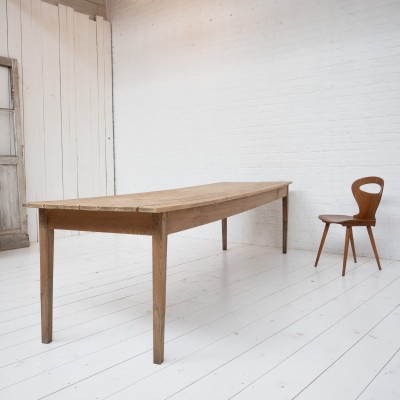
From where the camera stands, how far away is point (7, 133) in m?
5.11

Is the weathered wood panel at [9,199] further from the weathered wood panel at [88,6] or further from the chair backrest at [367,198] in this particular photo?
the chair backrest at [367,198]

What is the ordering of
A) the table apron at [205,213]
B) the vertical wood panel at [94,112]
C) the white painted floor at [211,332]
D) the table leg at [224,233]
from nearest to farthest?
the white painted floor at [211,332], the table apron at [205,213], the table leg at [224,233], the vertical wood panel at [94,112]

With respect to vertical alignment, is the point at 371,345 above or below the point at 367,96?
below

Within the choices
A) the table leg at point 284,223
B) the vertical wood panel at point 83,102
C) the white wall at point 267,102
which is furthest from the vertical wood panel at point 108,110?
the table leg at point 284,223

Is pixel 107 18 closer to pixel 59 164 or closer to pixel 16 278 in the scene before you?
pixel 59 164

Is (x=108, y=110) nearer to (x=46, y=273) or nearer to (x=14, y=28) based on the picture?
(x=14, y=28)

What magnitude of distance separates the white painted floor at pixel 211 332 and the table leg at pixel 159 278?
89 millimetres

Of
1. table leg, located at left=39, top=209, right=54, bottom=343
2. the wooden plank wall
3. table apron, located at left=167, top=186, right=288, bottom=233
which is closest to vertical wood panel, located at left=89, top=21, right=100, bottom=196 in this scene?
the wooden plank wall

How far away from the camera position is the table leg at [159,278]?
2115 millimetres

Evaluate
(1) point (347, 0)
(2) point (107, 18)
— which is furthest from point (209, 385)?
(2) point (107, 18)

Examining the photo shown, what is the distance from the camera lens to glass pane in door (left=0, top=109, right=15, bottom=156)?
16.6 feet

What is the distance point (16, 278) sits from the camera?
3.76 metres

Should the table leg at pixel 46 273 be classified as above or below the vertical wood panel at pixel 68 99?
below

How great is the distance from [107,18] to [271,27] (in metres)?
2.83
